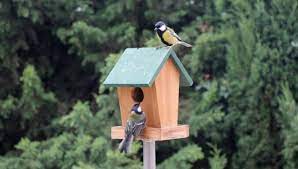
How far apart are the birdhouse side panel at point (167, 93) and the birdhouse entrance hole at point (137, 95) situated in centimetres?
16

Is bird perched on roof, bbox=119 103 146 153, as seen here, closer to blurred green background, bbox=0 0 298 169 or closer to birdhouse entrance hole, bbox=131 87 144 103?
birdhouse entrance hole, bbox=131 87 144 103

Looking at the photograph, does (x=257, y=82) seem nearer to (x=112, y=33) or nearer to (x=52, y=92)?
(x=112, y=33)

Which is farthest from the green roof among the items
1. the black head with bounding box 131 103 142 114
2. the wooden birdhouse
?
the black head with bounding box 131 103 142 114

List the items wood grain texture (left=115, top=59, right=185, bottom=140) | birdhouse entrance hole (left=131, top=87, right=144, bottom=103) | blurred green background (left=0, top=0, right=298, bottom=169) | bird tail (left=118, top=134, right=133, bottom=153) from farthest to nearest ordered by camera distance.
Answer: blurred green background (left=0, top=0, right=298, bottom=169) < birdhouse entrance hole (left=131, top=87, right=144, bottom=103) < wood grain texture (left=115, top=59, right=185, bottom=140) < bird tail (left=118, top=134, right=133, bottom=153)

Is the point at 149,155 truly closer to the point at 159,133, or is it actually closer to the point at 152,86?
the point at 159,133

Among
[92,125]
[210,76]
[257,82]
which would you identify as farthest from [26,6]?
[257,82]

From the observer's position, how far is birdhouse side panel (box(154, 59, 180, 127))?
11.0 feet

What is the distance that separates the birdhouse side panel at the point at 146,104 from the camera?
3363 millimetres

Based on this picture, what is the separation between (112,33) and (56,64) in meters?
0.86

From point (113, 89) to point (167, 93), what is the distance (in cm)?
180

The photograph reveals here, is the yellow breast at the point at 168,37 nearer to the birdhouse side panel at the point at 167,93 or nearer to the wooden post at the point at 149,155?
the birdhouse side panel at the point at 167,93

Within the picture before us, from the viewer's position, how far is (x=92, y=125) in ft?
17.0

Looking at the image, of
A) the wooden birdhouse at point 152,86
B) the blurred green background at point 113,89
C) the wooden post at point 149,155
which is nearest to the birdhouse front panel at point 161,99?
the wooden birdhouse at point 152,86

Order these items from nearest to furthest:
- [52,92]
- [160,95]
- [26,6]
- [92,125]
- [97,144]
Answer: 1. [160,95]
2. [97,144]
3. [92,125]
4. [26,6]
5. [52,92]
